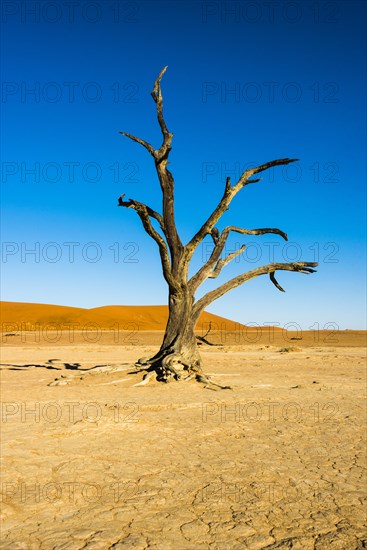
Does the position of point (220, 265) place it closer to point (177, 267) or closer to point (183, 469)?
point (177, 267)

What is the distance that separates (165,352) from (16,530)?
328 inches

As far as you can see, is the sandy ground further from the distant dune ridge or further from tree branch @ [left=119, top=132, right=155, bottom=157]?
the distant dune ridge

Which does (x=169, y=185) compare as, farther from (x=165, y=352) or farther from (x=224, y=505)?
(x=224, y=505)

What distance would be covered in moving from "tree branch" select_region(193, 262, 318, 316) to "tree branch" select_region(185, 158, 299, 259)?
4.23ft

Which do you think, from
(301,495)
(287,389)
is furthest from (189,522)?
(287,389)

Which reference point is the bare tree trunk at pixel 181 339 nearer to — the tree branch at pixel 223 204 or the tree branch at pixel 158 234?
the tree branch at pixel 158 234

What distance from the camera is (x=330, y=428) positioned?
646 cm

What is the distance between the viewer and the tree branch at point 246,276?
40.2 ft

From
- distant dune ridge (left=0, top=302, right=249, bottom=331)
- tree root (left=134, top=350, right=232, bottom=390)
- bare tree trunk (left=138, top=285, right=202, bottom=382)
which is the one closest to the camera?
tree root (left=134, top=350, right=232, bottom=390)

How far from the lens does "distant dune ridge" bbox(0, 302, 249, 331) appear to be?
54.4m

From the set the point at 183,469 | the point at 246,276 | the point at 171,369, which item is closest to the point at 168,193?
the point at 246,276

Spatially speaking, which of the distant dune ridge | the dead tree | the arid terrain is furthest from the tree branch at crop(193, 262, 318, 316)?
the distant dune ridge

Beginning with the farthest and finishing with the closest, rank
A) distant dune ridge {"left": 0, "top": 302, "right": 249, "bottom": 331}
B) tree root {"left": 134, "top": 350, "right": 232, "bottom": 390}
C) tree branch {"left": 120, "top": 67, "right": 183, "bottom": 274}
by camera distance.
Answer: distant dune ridge {"left": 0, "top": 302, "right": 249, "bottom": 331}
tree branch {"left": 120, "top": 67, "right": 183, "bottom": 274}
tree root {"left": 134, "top": 350, "right": 232, "bottom": 390}

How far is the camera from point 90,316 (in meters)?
60.1
